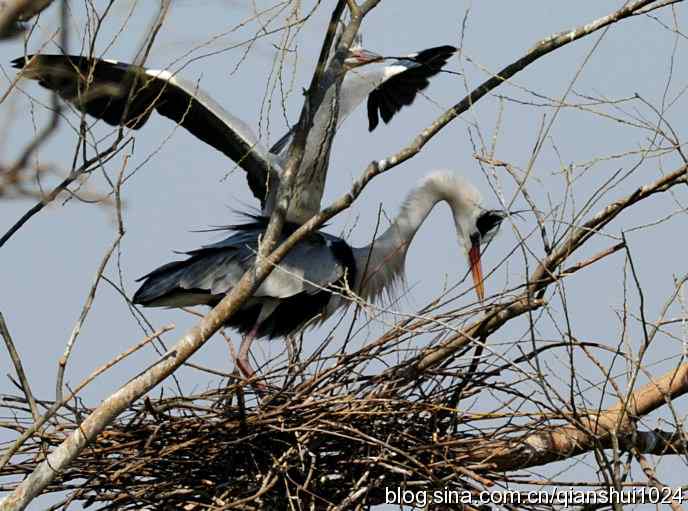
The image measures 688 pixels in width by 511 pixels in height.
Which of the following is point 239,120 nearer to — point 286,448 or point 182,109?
point 182,109

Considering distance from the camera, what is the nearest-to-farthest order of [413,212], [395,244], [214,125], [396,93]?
[214,125] → [413,212] → [395,244] → [396,93]

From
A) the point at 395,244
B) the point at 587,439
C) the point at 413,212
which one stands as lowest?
the point at 587,439

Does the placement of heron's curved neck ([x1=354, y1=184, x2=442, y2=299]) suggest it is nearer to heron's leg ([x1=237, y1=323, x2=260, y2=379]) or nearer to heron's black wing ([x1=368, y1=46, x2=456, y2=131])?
heron's leg ([x1=237, y1=323, x2=260, y2=379])

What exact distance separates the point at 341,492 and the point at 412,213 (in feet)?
8.97

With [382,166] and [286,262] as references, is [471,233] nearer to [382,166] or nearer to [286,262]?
[286,262]

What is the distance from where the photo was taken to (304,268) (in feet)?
25.0

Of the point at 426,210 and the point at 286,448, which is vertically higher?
the point at 426,210

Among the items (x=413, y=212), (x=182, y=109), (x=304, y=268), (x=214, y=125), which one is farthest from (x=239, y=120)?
(x=413, y=212)

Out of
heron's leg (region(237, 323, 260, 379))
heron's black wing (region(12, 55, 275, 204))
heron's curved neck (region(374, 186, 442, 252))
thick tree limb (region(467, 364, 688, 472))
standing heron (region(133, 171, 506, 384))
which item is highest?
heron's black wing (region(12, 55, 275, 204))

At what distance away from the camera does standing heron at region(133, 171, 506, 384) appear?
7.37m

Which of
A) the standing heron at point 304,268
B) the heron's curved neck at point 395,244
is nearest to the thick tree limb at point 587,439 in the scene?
the standing heron at point 304,268

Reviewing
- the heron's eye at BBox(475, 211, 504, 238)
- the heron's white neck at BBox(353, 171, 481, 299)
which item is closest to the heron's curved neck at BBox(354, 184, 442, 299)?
the heron's white neck at BBox(353, 171, 481, 299)

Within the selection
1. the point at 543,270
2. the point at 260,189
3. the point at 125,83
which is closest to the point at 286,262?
the point at 260,189

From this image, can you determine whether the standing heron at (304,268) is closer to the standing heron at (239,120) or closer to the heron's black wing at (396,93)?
the standing heron at (239,120)
